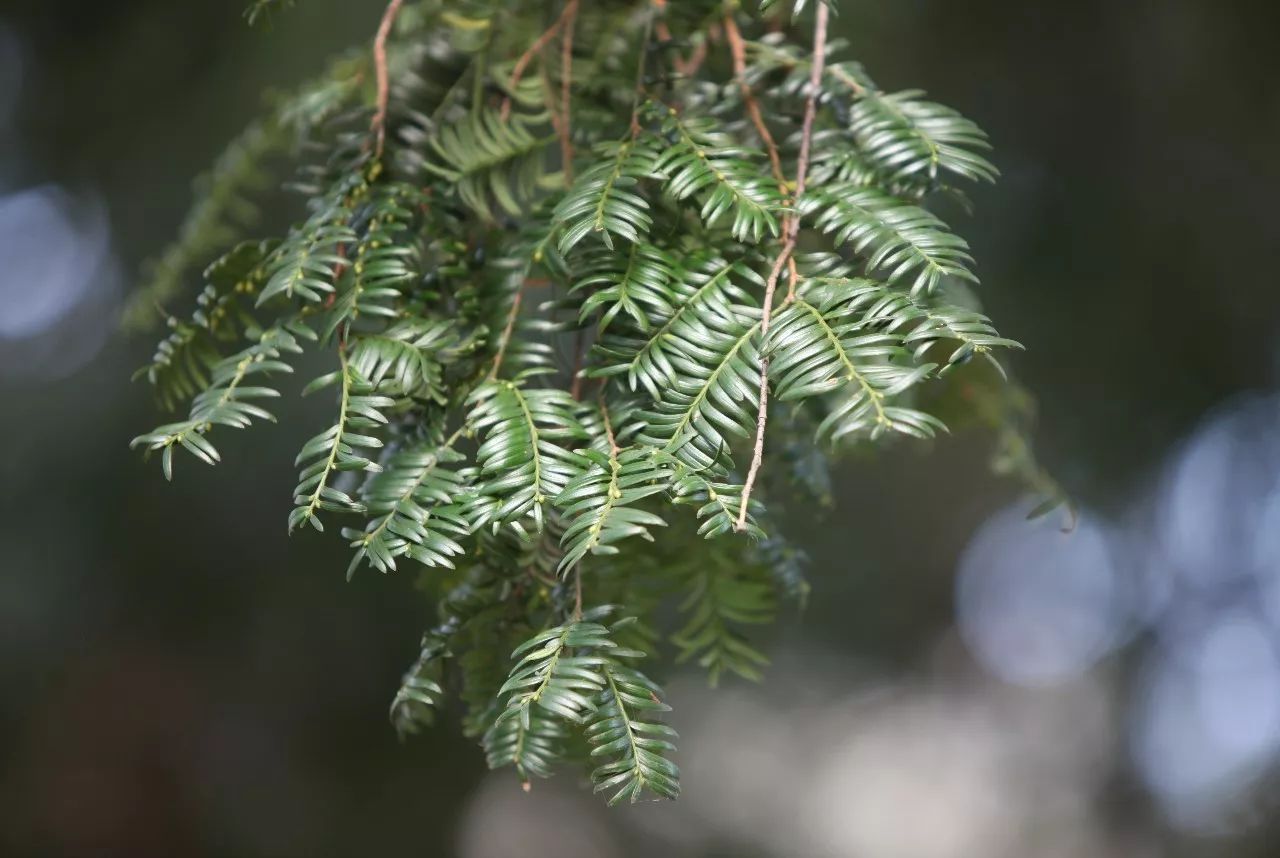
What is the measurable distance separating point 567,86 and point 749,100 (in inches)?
4.5

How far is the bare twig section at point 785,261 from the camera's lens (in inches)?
14.5

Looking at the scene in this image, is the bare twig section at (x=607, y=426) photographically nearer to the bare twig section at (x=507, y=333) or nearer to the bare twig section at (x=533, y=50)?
the bare twig section at (x=507, y=333)

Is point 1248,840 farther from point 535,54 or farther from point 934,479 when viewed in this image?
point 535,54

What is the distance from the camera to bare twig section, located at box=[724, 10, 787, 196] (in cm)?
52

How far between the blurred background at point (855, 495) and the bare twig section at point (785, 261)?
1.77 feet

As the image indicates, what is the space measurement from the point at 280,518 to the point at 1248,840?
1.52 metres

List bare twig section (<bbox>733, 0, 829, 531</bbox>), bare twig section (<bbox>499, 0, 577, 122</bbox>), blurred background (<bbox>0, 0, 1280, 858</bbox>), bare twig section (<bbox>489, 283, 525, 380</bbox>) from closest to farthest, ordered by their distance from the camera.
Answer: bare twig section (<bbox>733, 0, 829, 531</bbox>), bare twig section (<bbox>489, 283, 525, 380</bbox>), bare twig section (<bbox>499, 0, 577, 122</bbox>), blurred background (<bbox>0, 0, 1280, 858</bbox>)

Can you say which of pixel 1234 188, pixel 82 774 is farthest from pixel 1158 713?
pixel 82 774

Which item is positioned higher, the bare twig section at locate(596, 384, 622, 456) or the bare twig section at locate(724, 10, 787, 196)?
the bare twig section at locate(724, 10, 787, 196)

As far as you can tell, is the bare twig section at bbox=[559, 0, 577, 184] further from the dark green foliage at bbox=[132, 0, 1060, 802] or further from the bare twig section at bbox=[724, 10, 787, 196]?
A: the bare twig section at bbox=[724, 10, 787, 196]

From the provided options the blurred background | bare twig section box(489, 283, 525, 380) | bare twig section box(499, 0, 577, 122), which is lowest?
the blurred background

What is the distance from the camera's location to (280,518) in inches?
61.0

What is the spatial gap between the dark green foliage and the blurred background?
1.80 feet

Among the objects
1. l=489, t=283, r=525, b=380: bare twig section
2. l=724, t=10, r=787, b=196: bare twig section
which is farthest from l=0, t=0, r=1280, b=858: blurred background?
l=489, t=283, r=525, b=380: bare twig section
